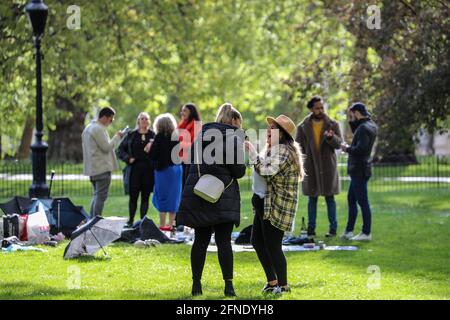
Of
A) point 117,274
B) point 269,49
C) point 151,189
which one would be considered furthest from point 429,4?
point 269,49

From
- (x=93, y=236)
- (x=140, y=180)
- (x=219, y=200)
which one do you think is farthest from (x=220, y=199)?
(x=140, y=180)

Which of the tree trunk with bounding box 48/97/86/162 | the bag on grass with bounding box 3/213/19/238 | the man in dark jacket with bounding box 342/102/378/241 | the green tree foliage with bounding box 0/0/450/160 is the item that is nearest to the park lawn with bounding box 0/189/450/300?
the man in dark jacket with bounding box 342/102/378/241

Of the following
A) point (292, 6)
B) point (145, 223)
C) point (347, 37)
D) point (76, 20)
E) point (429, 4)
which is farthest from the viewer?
point (292, 6)

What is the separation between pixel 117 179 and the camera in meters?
34.5

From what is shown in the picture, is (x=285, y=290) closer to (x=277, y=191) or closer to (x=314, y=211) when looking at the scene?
(x=277, y=191)

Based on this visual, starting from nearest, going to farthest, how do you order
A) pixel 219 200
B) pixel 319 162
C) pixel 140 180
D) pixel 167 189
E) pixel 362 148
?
1. pixel 219 200
2. pixel 362 148
3. pixel 319 162
4. pixel 167 189
5. pixel 140 180

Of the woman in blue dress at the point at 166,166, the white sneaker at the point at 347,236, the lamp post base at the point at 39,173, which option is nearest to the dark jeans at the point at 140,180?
the woman in blue dress at the point at 166,166

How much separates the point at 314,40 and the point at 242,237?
18691mm

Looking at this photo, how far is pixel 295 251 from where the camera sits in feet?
49.2

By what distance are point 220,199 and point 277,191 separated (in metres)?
0.67

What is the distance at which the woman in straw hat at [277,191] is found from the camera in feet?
35.9

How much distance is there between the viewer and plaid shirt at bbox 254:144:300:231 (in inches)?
431

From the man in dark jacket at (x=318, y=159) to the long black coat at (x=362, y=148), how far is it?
1.40ft

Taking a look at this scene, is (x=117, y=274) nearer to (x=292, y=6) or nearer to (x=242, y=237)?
(x=242, y=237)
